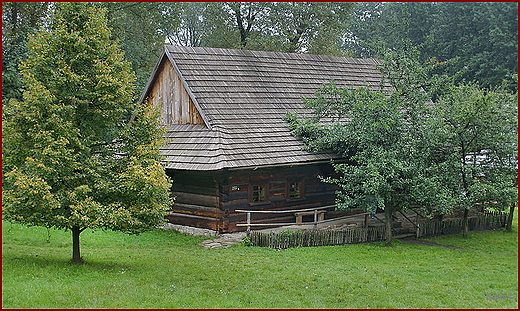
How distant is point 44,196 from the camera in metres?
9.31

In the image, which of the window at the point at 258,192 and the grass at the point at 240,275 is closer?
the grass at the point at 240,275

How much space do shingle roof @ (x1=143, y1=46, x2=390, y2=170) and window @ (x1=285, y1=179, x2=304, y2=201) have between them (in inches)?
42.5

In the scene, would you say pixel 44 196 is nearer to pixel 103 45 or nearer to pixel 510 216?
pixel 103 45

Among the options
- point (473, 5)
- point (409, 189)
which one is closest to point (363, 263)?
point (409, 189)

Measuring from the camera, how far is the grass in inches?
352

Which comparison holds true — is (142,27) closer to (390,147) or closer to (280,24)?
(280,24)

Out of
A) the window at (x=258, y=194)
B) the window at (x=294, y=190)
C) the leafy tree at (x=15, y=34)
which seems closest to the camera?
the window at (x=258, y=194)

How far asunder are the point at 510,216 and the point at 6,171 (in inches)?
679

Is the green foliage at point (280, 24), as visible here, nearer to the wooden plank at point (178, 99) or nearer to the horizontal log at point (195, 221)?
the wooden plank at point (178, 99)

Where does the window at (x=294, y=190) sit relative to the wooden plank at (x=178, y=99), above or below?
below

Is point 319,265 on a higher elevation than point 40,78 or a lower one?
lower

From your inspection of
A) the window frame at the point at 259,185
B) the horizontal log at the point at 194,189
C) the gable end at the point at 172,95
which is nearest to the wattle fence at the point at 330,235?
the window frame at the point at 259,185

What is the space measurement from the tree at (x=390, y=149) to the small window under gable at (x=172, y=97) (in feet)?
16.4

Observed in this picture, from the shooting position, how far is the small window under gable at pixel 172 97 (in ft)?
57.5
